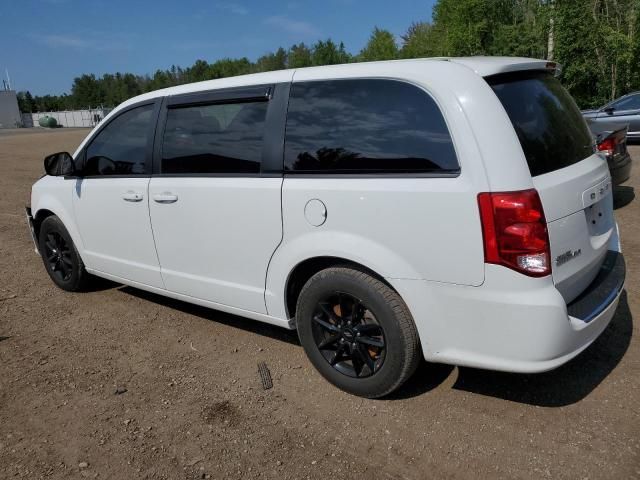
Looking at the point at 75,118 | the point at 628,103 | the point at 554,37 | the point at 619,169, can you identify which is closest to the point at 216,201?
the point at 619,169

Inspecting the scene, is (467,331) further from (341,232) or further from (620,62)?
(620,62)

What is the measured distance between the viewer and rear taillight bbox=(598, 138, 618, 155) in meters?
6.64

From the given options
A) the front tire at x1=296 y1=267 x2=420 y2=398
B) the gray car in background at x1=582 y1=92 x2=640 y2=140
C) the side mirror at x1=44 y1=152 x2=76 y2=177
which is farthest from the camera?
the gray car in background at x1=582 y1=92 x2=640 y2=140

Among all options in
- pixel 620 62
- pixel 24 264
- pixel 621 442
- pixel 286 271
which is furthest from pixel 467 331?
pixel 620 62

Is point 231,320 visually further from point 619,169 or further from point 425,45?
point 425,45

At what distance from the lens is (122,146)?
429 cm

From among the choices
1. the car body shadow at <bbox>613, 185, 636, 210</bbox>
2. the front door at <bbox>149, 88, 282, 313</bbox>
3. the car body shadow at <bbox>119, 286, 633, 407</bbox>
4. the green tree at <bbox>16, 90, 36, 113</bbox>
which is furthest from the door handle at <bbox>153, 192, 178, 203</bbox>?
the green tree at <bbox>16, 90, 36, 113</bbox>

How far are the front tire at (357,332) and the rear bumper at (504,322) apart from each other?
0.37 ft

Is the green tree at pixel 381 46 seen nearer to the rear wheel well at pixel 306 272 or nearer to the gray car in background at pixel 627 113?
the gray car in background at pixel 627 113

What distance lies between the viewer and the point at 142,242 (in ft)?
13.6

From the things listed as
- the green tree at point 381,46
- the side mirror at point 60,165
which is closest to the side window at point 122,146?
the side mirror at point 60,165

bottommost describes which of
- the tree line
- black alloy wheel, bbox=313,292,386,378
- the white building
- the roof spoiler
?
black alloy wheel, bbox=313,292,386,378

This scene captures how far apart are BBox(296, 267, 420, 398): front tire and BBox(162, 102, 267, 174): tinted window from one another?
90 centimetres

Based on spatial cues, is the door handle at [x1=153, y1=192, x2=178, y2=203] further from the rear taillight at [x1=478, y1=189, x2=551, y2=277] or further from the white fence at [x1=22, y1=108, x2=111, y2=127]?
the white fence at [x1=22, y1=108, x2=111, y2=127]
